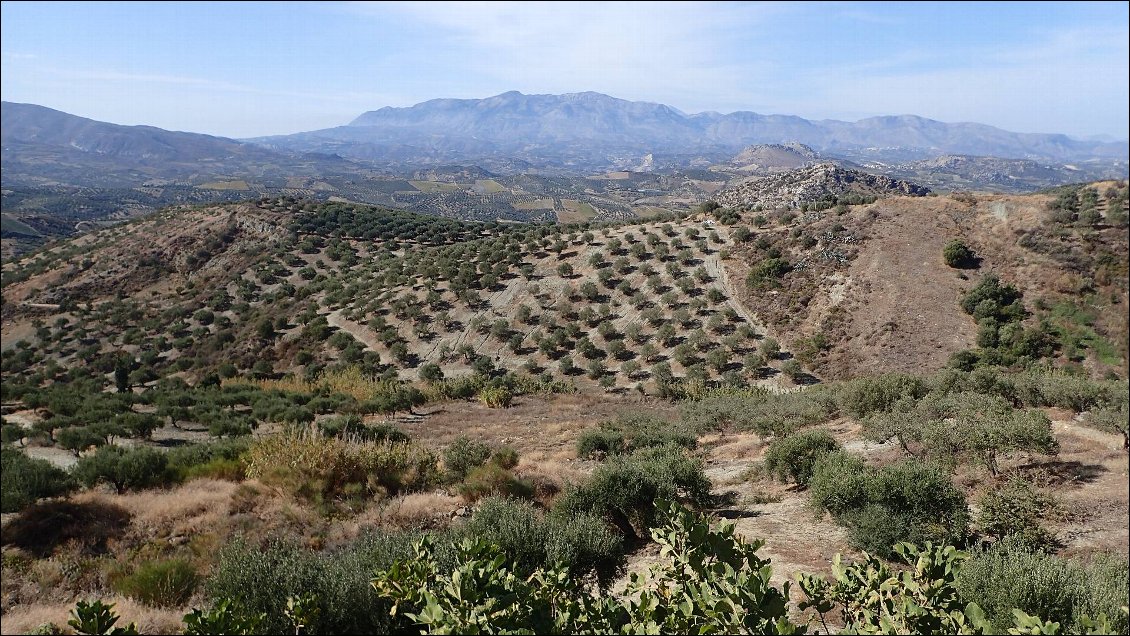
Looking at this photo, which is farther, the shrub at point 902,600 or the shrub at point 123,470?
the shrub at point 123,470

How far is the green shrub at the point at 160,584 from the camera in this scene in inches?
205

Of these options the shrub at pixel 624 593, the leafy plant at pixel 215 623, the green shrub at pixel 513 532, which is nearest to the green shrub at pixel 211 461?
the green shrub at pixel 513 532

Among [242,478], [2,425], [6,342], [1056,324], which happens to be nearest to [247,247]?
[6,342]

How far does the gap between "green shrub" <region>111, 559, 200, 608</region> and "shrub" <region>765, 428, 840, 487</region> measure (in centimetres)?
862

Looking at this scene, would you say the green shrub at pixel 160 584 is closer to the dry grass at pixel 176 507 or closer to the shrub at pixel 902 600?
the dry grass at pixel 176 507

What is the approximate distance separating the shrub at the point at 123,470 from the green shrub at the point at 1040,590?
11.7 metres

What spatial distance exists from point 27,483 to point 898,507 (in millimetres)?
12533

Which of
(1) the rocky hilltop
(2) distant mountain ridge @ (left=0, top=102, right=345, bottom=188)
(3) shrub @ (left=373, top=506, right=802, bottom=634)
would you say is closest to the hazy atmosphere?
(3) shrub @ (left=373, top=506, right=802, bottom=634)

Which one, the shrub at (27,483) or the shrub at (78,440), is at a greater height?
the shrub at (27,483)

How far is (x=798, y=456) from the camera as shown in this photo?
909 cm

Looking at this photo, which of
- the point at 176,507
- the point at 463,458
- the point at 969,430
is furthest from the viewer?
the point at 463,458

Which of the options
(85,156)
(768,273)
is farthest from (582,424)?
(85,156)

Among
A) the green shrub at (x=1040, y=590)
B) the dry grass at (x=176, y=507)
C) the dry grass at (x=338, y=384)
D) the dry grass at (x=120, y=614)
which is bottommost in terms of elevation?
the dry grass at (x=338, y=384)

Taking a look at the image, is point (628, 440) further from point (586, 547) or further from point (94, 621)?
point (94, 621)
